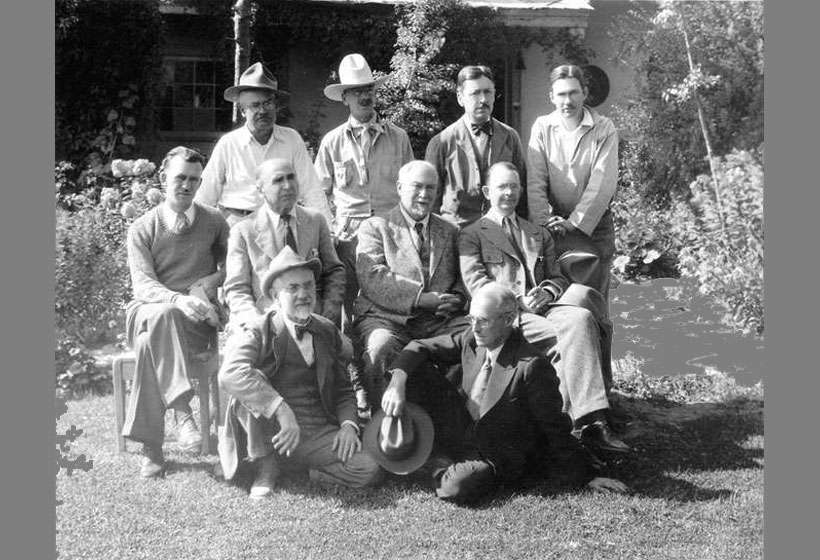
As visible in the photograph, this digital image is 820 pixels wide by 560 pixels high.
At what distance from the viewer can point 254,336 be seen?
4582 mm

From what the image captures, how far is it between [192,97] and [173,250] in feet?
18.3

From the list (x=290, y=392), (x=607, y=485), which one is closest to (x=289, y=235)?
(x=290, y=392)

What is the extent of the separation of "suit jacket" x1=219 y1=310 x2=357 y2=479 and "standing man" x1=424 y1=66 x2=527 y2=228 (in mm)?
1340

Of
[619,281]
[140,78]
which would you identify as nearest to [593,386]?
[619,281]

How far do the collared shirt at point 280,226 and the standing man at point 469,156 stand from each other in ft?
3.29

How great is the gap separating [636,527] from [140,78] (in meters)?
7.81

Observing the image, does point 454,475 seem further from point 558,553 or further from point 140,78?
point 140,78

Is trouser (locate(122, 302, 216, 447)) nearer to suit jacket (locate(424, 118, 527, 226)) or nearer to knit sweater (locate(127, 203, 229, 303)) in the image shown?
knit sweater (locate(127, 203, 229, 303))

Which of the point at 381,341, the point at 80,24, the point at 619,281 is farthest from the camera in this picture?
the point at 80,24

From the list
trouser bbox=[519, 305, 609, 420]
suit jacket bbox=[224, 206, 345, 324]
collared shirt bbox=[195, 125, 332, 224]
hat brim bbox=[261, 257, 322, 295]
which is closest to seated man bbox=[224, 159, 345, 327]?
suit jacket bbox=[224, 206, 345, 324]

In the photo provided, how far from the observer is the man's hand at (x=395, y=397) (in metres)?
4.57

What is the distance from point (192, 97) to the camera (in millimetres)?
10352

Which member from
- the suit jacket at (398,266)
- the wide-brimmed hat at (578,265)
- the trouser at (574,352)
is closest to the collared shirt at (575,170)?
the wide-brimmed hat at (578,265)

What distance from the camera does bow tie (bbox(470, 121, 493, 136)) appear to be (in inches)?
222
